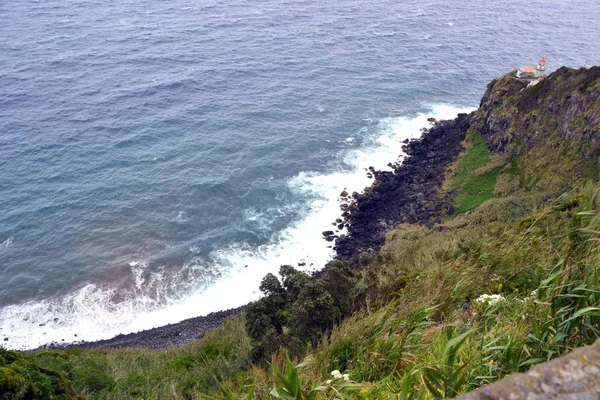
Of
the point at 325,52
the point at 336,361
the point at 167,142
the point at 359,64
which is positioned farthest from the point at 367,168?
the point at 336,361

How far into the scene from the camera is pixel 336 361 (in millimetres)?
7250

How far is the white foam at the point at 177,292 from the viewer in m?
42.5

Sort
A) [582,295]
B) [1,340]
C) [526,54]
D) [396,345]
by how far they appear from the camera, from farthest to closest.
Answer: [526,54], [1,340], [396,345], [582,295]

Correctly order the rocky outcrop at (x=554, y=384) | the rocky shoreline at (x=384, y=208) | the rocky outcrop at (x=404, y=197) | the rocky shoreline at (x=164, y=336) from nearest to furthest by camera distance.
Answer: the rocky outcrop at (x=554, y=384) → the rocky shoreline at (x=164, y=336) → the rocky shoreline at (x=384, y=208) → the rocky outcrop at (x=404, y=197)

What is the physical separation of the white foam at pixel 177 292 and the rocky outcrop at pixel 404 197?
294 cm

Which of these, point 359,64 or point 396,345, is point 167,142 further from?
point 396,345

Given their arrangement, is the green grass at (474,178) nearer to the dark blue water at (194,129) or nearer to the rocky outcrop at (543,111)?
the rocky outcrop at (543,111)

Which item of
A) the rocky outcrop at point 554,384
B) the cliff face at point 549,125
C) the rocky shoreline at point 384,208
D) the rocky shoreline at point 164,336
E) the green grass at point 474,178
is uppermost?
the rocky outcrop at point 554,384

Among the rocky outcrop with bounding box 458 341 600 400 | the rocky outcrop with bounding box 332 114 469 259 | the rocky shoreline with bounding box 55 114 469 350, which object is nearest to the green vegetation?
the rocky outcrop with bounding box 458 341 600 400

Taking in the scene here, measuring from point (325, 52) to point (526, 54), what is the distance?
4453 centimetres

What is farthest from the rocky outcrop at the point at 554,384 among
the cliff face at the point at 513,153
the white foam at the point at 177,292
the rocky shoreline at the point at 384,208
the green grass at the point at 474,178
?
the green grass at the point at 474,178

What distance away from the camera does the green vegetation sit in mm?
5137

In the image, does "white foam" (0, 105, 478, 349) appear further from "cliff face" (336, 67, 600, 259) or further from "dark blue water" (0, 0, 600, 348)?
"cliff face" (336, 67, 600, 259)

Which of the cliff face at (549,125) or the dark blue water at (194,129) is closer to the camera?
the cliff face at (549,125)
